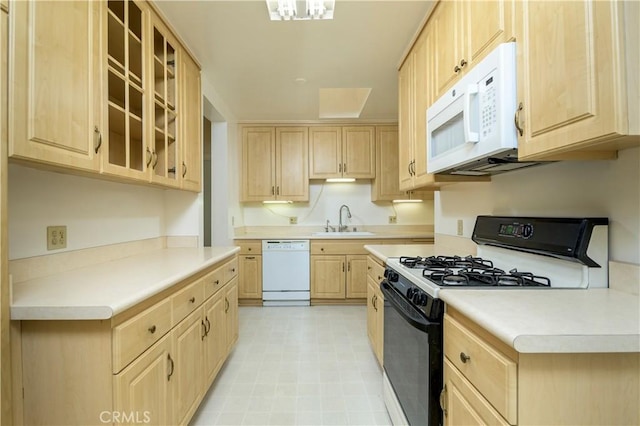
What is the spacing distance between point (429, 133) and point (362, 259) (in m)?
2.24

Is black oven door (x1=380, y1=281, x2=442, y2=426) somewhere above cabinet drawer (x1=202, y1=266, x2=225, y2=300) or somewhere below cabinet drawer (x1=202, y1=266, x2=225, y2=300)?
below

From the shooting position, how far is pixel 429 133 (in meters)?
1.79

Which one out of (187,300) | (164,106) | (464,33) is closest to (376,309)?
(187,300)

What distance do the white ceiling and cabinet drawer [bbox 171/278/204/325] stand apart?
1676mm

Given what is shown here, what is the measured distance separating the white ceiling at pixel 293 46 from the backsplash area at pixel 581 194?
1219mm

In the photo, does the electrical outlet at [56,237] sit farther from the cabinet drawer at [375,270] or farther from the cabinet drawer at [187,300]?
the cabinet drawer at [375,270]

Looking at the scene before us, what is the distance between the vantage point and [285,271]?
3787mm

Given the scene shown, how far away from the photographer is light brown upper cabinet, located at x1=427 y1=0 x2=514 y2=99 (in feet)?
3.93

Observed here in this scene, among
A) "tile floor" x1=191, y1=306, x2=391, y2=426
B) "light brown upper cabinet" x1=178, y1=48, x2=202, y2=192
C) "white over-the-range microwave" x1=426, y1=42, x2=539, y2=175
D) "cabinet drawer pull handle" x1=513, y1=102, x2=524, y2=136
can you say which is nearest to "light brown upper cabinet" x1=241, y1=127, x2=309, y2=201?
"light brown upper cabinet" x1=178, y1=48, x2=202, y2=192

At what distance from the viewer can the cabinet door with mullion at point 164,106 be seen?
187cm

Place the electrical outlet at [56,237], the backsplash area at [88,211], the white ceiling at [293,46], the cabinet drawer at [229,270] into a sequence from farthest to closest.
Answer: the cabinet drawer at [229,270] < the white ceiling at [293,46] < the electrical outlet at [56,237] < the backsplash area at [88,211]

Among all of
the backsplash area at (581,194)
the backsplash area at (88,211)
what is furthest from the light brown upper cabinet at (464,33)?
the backsplash area at (88,211)

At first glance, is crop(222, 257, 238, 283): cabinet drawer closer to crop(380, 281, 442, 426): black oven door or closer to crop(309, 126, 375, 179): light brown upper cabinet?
crop(380, 281, 442, 426): black oven door

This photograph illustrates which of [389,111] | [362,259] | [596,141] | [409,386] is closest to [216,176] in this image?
[362,259]
